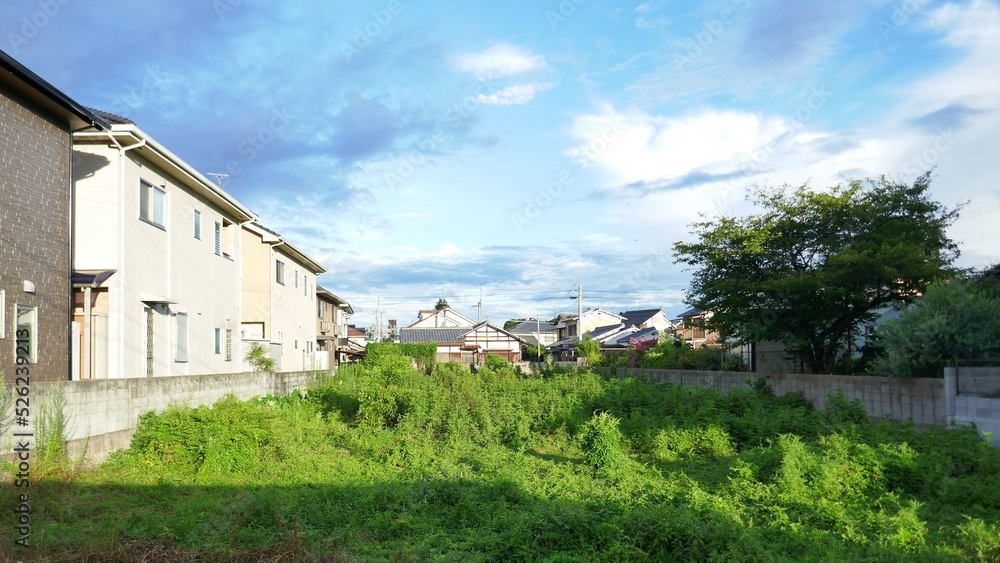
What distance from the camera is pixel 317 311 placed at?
3073cm

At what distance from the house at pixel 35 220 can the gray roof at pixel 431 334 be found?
47503mm

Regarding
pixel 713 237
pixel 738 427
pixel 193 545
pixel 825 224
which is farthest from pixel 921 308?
pixel 193 545

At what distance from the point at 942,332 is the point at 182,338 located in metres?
14.1

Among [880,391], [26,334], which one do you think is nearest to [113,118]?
[26,334]

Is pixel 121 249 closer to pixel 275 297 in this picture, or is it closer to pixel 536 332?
pixel 275 297

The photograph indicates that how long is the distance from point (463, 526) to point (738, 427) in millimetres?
6475

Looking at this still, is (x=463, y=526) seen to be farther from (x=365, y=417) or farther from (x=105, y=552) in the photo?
(x=365, y=417)

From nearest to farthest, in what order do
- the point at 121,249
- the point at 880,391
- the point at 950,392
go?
the point at 950,392 → the point at 880,391 → the point at 121,249

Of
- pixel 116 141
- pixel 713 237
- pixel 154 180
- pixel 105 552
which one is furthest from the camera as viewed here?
pixel 713 237

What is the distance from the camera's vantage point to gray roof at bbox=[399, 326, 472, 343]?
58.8 meters

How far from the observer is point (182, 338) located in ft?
47.5

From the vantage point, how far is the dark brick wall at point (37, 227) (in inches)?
365

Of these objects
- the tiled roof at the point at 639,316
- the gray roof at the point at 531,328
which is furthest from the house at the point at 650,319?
the gray roof at the point at 531,328

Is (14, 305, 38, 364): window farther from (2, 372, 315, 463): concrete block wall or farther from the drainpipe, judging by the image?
the drainpipe
